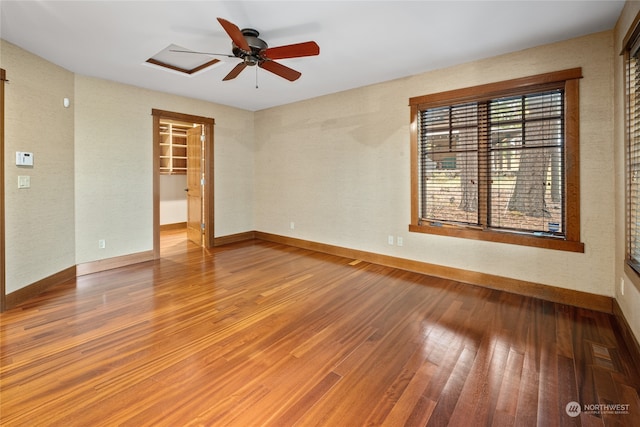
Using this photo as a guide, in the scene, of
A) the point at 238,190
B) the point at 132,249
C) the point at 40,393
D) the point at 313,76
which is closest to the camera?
the point at 40,393

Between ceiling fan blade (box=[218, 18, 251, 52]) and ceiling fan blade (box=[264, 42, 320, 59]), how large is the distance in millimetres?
203

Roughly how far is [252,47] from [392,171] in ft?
8.09

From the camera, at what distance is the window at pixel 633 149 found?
2215mm

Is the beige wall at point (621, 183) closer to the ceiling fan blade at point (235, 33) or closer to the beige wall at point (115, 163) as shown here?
the ceiling fan blade at point (235, 33)

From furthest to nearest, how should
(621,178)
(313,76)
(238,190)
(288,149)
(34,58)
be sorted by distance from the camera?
1. (238,190)
2. (288,149)
3. (313,76)
4. (34,58)
5. (621,178)

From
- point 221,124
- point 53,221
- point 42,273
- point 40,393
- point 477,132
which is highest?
point 221,124

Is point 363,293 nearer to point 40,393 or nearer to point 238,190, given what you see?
point 40,393

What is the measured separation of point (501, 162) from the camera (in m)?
3.46

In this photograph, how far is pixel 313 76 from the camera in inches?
161

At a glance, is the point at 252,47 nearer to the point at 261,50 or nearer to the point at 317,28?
the point at 261,50

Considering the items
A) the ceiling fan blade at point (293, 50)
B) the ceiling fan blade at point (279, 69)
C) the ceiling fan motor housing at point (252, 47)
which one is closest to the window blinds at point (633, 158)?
the ceiling fan blade at point (293, 50)

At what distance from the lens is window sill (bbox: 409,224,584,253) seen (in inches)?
121

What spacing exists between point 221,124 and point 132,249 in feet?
8.84

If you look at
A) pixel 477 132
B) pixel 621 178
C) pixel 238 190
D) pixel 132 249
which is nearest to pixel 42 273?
pixel 132 249
